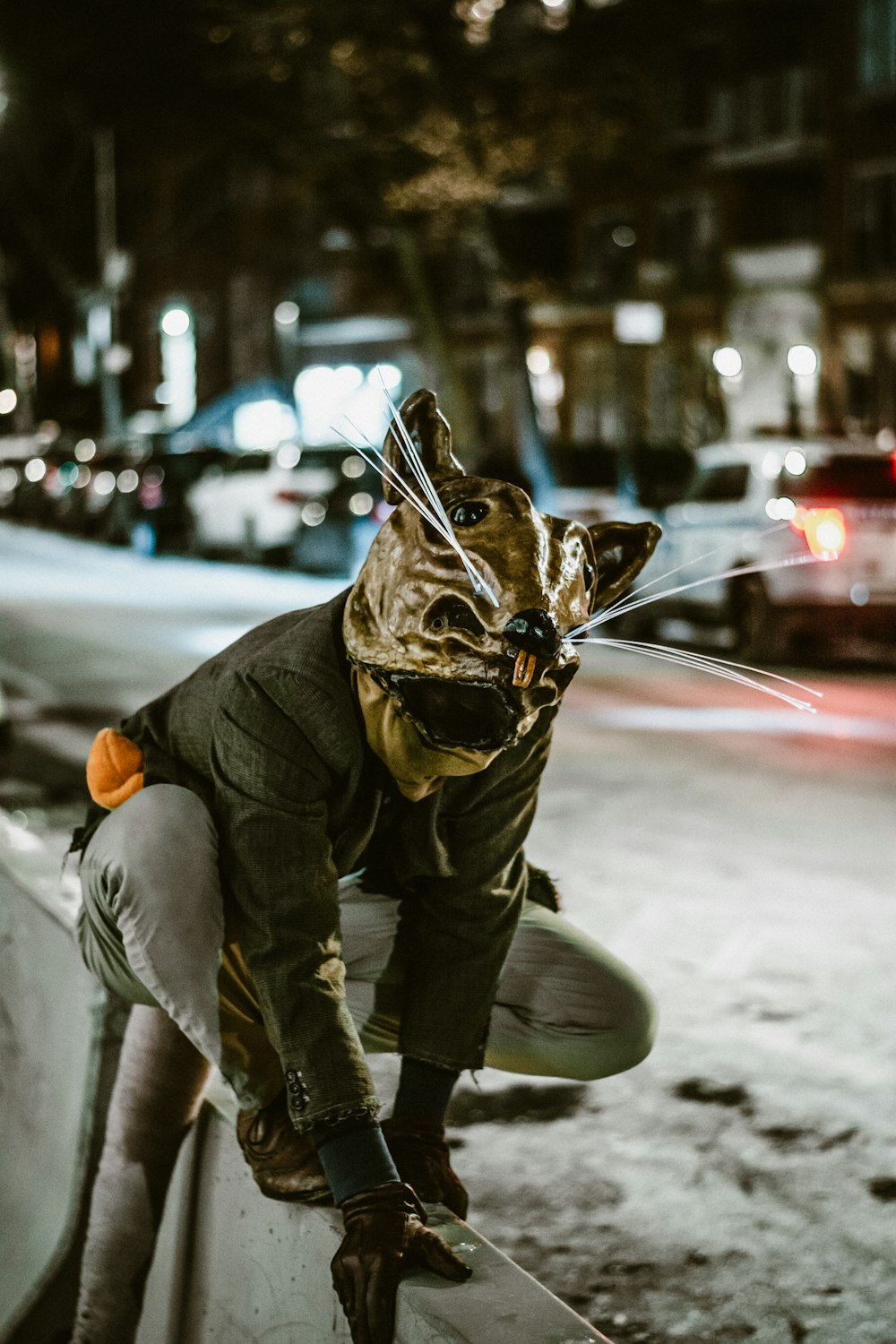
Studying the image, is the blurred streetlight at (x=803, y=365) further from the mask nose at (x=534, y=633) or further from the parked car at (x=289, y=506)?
the mask nose at (x=534, y=633)

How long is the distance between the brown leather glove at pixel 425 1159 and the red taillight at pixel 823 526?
10.4 meters

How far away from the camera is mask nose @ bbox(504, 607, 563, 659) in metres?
2.24

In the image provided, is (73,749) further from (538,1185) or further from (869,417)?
(869,417)

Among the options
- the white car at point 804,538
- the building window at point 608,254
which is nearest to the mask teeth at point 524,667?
the white car at point 804,538

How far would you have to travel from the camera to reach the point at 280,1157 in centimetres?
262

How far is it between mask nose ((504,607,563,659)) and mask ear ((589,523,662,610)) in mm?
346

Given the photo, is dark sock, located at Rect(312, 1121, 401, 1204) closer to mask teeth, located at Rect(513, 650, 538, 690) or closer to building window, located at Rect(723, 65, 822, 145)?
mask teeth, located at Rect(513, 650, 538, 690)

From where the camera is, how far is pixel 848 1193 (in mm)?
3756

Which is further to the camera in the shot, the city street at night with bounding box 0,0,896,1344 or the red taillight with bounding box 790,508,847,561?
the red taillight with bounding box 790,508,847,561

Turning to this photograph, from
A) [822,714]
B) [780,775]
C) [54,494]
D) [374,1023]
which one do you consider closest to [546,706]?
[374,1023]

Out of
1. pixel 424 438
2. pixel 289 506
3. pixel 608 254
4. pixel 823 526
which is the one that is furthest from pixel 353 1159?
pixel 608 254

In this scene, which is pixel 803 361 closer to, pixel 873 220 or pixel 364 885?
pixel 873 220

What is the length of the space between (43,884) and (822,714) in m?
7.60

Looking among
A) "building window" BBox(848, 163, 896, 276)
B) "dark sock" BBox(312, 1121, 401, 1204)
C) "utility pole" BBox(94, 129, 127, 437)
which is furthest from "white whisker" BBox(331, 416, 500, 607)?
"utility pole" BBox(94, 129, 127, 437)
